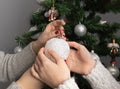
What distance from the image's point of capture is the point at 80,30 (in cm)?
102

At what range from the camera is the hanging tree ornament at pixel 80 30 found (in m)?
1.02

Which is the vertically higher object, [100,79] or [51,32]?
[51,32]

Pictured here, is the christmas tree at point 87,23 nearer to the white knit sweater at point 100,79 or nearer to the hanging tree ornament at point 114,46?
the hanging tree ornament at point 114,46

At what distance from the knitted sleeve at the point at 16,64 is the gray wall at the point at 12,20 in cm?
49

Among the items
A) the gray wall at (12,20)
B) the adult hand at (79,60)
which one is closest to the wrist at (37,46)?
the adult hand at (79,60)

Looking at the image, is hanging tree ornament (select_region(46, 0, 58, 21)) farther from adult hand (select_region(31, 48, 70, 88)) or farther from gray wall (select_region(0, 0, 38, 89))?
gray wall (select_region(0, 0, 38, 89))

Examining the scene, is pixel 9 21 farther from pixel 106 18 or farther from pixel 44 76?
pixel 44 76

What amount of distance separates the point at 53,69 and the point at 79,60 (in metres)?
0.16

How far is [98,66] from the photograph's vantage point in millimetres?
864

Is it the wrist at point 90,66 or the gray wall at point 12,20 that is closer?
the wrist at point 90,66

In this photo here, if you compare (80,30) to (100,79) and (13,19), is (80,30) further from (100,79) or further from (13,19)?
(13,19)

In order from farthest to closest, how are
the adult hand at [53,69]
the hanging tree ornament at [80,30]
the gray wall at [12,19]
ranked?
1. the gray wall at [12,19]
2. the hanging tree ornament at [80,30]
3. the adult hand at [53,69]

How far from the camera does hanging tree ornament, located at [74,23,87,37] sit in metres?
1.02

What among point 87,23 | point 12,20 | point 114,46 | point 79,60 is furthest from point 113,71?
point 12,20
